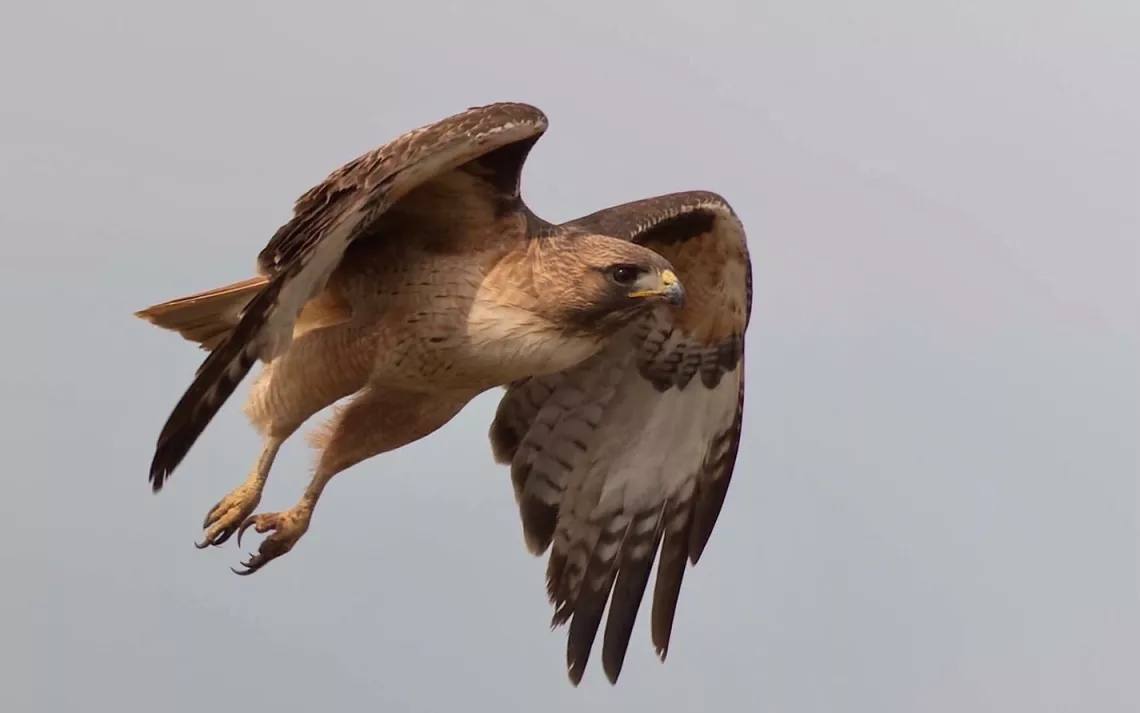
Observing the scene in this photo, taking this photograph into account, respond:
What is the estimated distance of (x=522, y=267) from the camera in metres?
6.72

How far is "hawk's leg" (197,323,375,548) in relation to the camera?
22.6 ft

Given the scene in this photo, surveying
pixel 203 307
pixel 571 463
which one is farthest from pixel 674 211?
pixel 203 307

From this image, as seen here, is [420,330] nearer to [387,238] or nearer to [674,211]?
[387,238]

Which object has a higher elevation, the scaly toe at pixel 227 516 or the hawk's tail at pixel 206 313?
the hawk's tail at pixel 206 313

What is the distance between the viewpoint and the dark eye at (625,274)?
6.57 metres

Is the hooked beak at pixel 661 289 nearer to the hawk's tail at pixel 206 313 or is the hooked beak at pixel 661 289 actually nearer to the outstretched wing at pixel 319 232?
the outstretched wing at pixel 319 232

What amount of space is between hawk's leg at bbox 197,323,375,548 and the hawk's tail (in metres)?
0.33

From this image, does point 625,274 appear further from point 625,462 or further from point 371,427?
point 625,462

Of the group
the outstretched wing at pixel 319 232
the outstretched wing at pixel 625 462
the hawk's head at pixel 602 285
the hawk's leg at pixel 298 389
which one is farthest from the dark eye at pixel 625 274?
the outstretched wing at pixel 625 462

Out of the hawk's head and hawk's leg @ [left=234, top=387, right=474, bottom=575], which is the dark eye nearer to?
the hawk's head

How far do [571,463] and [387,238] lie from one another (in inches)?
69.7

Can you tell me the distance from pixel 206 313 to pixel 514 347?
152cm

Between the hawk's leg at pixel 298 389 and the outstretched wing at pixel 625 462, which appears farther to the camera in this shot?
the outstretched wing at pixel 625 462

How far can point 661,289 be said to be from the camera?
6562 mm
